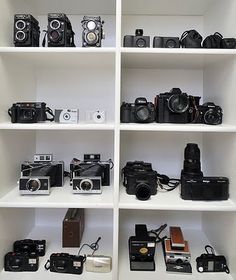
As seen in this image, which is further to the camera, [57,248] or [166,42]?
[57,248]

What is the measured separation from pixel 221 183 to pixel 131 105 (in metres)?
0.56

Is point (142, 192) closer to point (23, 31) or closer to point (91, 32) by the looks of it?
point (91, 32)

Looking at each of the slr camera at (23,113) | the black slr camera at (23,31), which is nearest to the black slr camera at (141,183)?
the slr camera at (23,113)

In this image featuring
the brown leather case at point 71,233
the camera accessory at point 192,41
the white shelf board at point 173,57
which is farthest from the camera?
the brown leather case at point 71,233

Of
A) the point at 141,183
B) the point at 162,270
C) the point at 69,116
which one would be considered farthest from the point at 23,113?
the point at 162,270

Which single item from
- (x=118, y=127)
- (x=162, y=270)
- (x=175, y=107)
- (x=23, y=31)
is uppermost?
(x=23, y=31)

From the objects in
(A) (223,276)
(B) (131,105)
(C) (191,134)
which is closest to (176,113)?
(B) (131,105)

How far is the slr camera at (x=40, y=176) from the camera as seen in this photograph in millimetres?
1246

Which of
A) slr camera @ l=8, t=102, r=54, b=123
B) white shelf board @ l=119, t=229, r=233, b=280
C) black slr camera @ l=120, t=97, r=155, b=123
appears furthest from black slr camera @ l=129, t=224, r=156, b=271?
slr camera @ l=8, t=102, r=54, b=123

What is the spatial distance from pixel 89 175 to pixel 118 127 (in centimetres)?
33

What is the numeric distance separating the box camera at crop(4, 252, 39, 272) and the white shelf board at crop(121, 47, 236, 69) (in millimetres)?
1062

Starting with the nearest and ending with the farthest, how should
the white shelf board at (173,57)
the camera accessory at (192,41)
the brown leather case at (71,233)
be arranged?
1. the white shelf board at (173,57)
2. the camera accessory at (192,41)
3. the brown leather case at (71,233)

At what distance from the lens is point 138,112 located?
1244 millimetres

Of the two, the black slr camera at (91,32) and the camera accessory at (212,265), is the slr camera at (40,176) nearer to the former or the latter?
the black slr camera at (91,32)
